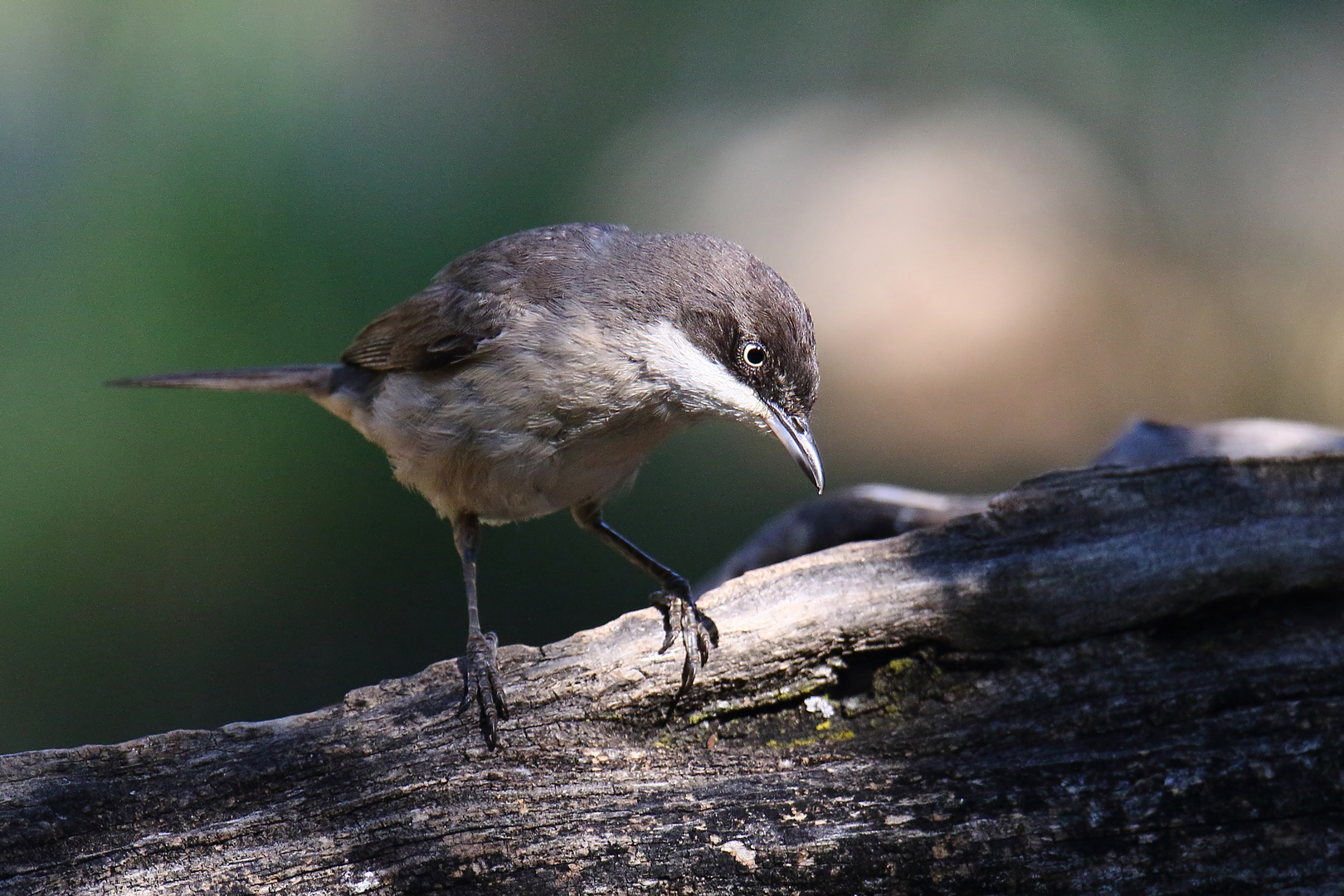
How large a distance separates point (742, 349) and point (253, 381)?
230 centimetres

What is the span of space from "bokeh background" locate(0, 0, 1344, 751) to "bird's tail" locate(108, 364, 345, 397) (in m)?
1.89

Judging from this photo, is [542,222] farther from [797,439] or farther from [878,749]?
[878,749]

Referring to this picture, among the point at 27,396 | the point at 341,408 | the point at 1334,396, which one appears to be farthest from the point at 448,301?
the point at 1334,396

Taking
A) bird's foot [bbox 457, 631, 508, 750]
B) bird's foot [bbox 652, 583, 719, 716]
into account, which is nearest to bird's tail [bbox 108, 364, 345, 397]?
bird's foot [bbox 457, 631, 508, 750]

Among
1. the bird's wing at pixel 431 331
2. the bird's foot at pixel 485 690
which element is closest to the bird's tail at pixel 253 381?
the bird's wing at pixel 431 331

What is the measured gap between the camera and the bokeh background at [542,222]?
6.04 metres

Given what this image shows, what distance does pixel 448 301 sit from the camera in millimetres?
3984

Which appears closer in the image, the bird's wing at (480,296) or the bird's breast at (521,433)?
the bird's breast at (521,433)

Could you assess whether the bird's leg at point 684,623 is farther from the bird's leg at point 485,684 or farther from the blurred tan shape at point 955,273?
the blurred tan shape at point 955,273

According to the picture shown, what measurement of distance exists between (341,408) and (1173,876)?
3526 mm

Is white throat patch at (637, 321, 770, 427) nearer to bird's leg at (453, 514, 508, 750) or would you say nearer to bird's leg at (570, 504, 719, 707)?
bird's leg at (570, 504, 719, 707)

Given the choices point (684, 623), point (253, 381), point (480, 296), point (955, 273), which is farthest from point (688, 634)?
point (955, 273)

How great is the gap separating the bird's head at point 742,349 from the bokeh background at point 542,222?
3.38m

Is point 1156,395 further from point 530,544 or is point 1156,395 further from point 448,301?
point 448,301
